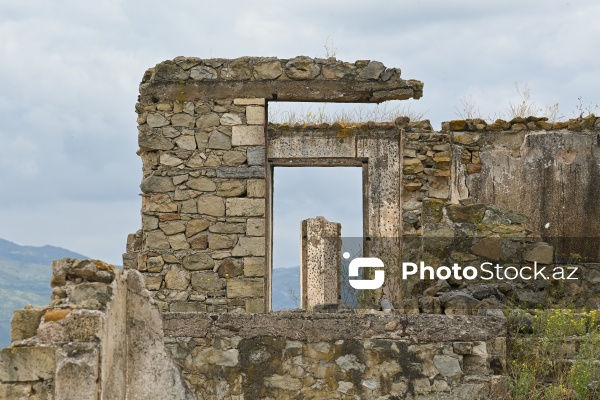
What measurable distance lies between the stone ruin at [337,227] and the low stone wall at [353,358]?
10mm

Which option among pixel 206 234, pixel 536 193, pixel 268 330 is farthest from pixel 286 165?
pixel 268 330

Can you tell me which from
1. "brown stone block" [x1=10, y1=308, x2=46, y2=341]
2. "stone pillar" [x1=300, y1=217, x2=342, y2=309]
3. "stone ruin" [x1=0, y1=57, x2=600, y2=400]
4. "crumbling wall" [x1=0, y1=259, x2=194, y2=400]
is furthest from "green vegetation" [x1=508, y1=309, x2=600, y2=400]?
"stone pillar" [x1=300, y1=217, x2=342, y2=309]

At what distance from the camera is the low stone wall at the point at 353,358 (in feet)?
23.7

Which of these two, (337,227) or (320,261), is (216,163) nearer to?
(320,261)

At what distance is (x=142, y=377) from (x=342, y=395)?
6.07 ft

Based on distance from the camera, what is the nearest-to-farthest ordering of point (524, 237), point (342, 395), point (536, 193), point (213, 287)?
point (342, 395) < point (524, 237) < point (213, 287) < point (536, 193)

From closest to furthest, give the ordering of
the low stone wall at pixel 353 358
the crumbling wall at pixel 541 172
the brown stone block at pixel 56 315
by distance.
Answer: the brown stone block at pixel 56 315 < the low stone wall at pixel 353 358 < the crumbling wall at pixel 541 172

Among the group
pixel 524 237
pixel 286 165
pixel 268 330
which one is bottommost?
pixel 268 330

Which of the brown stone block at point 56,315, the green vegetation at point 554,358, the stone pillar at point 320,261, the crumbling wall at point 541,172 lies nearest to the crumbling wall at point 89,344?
the brown stone block at point 56,315

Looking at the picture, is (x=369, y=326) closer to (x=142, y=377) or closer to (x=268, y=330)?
(x=268, y=330)

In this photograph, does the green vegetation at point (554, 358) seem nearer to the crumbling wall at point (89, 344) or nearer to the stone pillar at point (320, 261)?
the crumbling wall at point (89, 344)

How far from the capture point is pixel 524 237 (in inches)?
379

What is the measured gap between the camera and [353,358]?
286 inches

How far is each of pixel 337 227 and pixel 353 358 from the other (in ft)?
22.8
